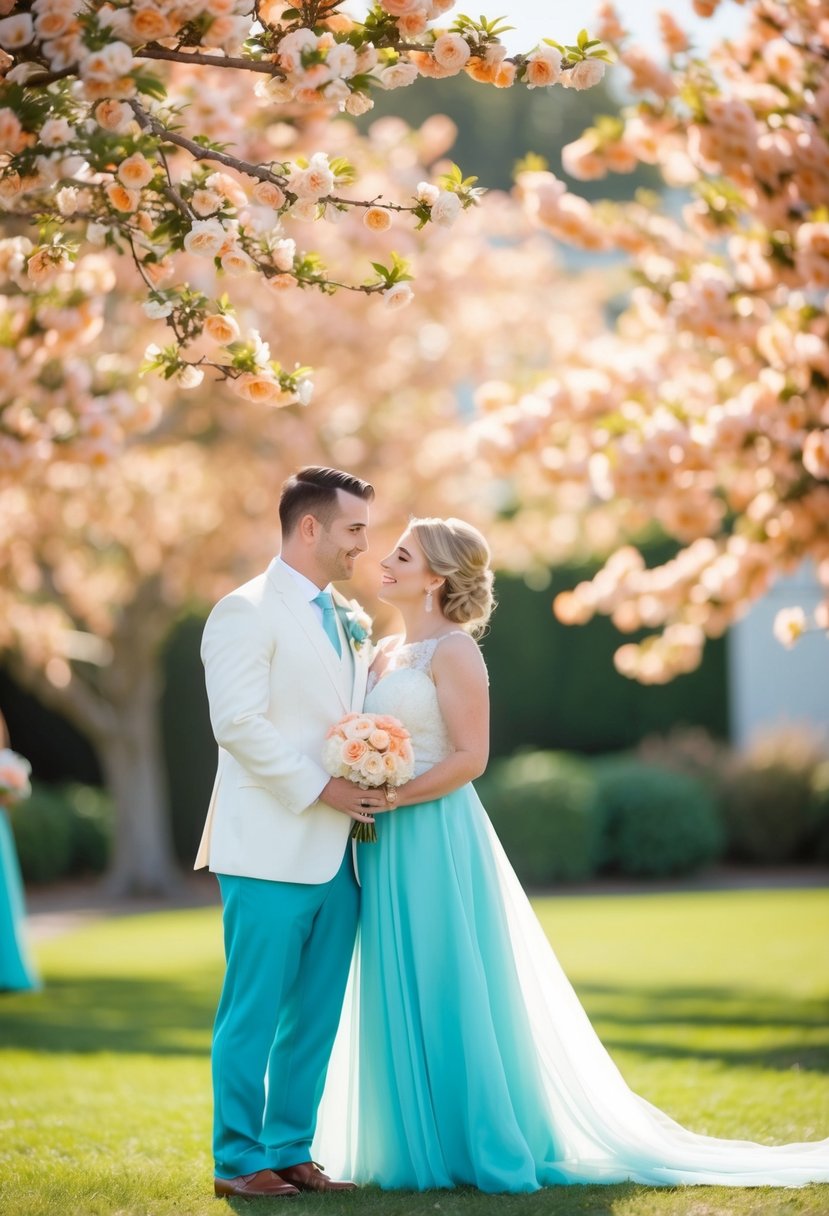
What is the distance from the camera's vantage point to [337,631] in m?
4.55

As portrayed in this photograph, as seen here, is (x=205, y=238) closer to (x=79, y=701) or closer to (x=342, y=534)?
(x=342, y=534)

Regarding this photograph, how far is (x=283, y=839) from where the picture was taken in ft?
14.0

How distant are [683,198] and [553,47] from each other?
26.4 m

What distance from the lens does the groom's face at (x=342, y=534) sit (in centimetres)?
448

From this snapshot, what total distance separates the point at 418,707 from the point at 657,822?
1054 cm

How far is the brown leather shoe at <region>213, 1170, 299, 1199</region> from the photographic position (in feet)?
13.8

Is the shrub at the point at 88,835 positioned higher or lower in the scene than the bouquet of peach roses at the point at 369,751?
lower

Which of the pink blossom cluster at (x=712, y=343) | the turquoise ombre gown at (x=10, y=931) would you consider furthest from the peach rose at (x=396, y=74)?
the turquoise ombre gown at (x=10, y=931)

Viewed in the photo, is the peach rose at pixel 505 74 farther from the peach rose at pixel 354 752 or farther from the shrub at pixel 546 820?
the shrub at pixel 546 820

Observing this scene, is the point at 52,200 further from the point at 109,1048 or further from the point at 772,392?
the point at 109,1048

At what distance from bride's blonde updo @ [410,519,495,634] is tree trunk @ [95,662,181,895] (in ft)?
36.0

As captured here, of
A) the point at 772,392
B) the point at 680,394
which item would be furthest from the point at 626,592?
the point at 772,392

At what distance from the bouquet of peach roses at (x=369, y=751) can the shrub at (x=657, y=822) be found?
10709 mm

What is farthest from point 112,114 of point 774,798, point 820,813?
point 820,813
